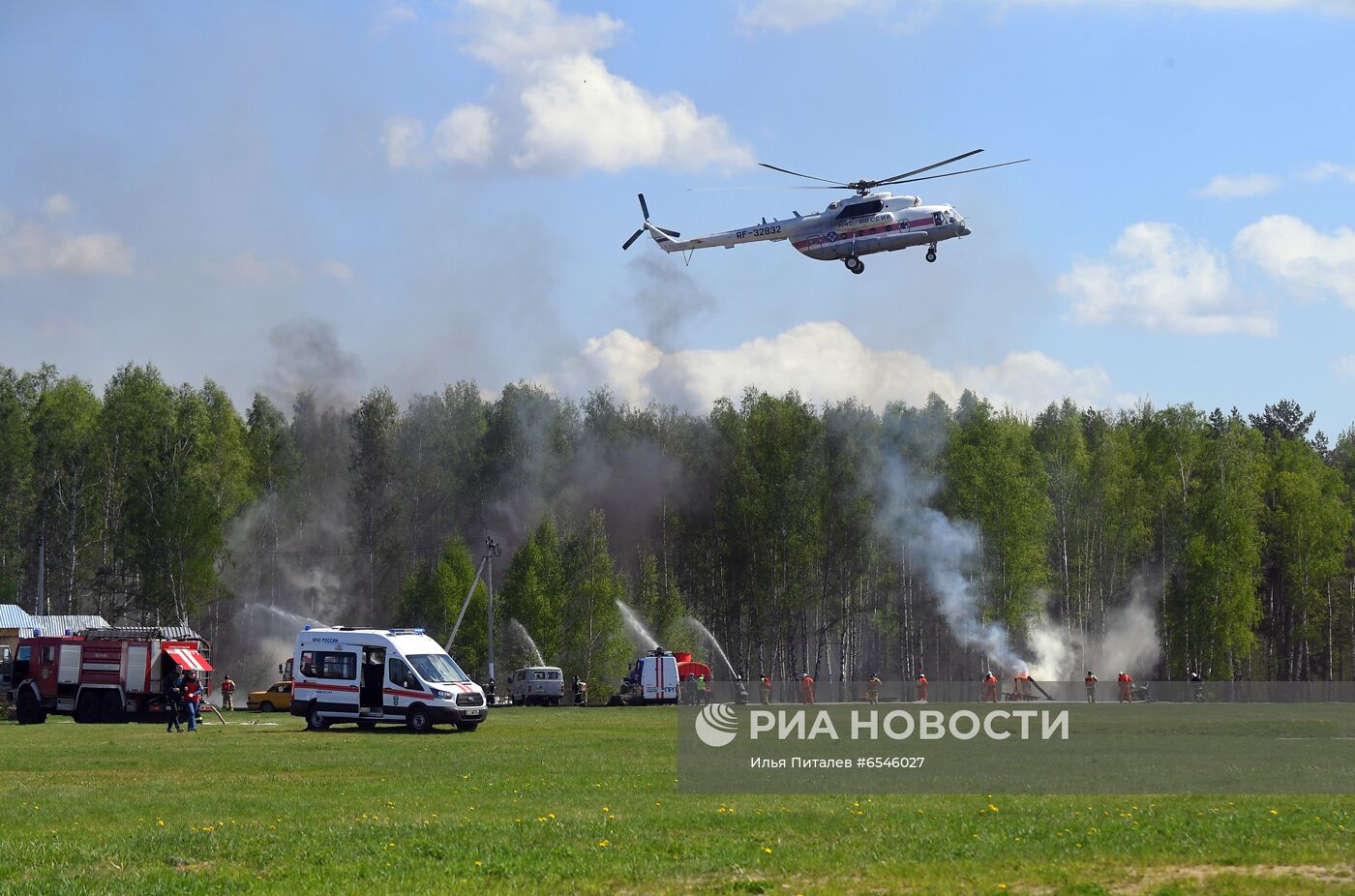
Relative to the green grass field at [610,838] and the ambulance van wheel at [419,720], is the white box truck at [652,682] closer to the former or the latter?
the ambulance van wheel at [419,720]

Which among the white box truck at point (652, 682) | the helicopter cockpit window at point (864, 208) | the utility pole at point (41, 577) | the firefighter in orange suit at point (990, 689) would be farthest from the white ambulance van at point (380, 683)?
the utility pole at point (41, 577)

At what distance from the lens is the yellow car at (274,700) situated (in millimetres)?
62656

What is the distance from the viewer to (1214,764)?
1043 inches

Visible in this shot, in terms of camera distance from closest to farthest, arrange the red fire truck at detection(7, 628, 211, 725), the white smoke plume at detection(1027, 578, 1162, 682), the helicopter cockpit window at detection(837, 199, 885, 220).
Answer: the red fire truck at detection(7, 628, 211, 725)
the helicopter cockpit window at detection(837, 199, 885, 220)
the white smoke plume at detection(1027, 578, 1162, 682)

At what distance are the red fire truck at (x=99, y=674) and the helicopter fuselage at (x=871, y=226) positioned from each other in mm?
27415

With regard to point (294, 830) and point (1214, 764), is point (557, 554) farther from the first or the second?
point (294, 830)

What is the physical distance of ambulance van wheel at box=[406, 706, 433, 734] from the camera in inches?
1560

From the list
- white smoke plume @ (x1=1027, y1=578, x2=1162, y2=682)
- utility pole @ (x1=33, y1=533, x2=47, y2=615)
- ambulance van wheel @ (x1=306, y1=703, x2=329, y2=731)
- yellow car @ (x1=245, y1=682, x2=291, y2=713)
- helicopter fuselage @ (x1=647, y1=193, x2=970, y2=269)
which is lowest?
yellow car @ (x1=245, y1=682, x2=291, y2=713)

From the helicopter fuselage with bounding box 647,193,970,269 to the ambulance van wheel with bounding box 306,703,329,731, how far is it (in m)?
25.3

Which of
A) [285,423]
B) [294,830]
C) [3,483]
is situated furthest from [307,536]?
[294,830]

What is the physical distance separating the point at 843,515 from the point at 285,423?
43.8 meters

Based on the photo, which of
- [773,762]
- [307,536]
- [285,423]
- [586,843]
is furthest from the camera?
[285,423]

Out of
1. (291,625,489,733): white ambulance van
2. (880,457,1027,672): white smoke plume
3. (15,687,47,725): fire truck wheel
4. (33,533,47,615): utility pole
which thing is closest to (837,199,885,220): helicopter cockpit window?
(291,625,489,733): white ambulance van

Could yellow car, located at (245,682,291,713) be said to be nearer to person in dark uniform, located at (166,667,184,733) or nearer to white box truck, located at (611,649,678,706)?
white box truck, located at (611,649,678,706)
